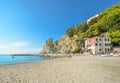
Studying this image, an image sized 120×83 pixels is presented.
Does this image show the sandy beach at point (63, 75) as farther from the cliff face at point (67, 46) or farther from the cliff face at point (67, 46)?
the cliff face at point (67, 46)

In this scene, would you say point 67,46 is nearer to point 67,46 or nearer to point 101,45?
point 67,46

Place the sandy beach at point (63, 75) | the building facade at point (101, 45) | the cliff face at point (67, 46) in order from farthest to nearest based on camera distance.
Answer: the cliff face at point (67, 46)
the building facade at point (101, 45)
the sandy beach at point (63, 75)

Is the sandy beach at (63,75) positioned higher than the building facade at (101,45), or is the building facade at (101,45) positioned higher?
the building facade at (101,45)

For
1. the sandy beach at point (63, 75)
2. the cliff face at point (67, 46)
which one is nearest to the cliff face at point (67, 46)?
the cliff face at point (67, 46)

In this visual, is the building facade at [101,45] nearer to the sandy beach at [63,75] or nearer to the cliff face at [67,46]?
the cliff face at [67,46]

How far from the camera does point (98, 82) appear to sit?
11055 mm

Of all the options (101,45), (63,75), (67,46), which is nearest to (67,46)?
(67,46)

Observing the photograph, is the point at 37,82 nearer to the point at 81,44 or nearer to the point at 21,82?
the point at 21,82

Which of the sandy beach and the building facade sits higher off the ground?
the building facade

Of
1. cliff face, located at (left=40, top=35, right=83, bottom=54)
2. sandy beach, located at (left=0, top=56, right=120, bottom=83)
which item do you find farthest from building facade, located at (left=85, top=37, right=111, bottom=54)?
sandy beach, located at (left=0, top=56, right=120, bottom=83)

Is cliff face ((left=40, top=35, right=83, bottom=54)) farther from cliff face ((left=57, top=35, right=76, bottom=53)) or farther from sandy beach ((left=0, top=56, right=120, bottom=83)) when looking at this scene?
sandy beach ((left=0, top=56, right=120, bottom=83))

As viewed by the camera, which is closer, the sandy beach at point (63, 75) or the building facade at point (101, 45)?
the sandy beach at point (63, 75)

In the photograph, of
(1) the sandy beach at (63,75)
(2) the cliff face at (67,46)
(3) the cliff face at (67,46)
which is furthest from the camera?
(2) the cliff face at (67,46)

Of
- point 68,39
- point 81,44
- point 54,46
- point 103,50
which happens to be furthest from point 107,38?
point 54,46
